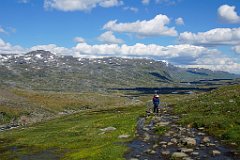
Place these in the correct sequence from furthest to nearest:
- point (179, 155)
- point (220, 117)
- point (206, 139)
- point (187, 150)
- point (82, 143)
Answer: point (220, 117) < point (82, 143) < point (206, 139) < point (187, 150) < point (179, 155)

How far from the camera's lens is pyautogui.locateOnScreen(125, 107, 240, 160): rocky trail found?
38.9 m

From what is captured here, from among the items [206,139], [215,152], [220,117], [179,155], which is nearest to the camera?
[179,155]

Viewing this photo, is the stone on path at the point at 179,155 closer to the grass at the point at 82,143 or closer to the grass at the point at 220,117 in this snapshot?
the grass at the point at 82,143

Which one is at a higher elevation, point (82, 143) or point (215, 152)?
point (215, 152)

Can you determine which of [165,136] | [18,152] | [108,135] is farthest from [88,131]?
[165,136]

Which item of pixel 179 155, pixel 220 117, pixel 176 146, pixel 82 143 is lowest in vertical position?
pixel 82 143

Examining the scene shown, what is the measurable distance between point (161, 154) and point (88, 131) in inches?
1054

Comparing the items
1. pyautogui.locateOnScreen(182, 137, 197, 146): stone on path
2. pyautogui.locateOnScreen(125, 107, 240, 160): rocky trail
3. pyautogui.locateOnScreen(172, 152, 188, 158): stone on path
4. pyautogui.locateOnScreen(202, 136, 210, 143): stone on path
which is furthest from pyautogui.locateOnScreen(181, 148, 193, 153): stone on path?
pyautogui.locateOnScreen(202, 136, 210, 143): stone on path

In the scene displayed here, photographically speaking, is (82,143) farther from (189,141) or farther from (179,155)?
(179,155)

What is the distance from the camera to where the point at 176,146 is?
43719mm

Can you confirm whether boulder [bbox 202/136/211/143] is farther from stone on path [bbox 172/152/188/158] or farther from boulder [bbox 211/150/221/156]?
stone on path [bbox 172/152/188/158]

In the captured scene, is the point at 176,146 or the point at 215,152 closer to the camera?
the point at 215,152

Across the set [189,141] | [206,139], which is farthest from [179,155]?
[206,139]

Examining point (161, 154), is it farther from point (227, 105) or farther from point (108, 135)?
point (227, 105)
